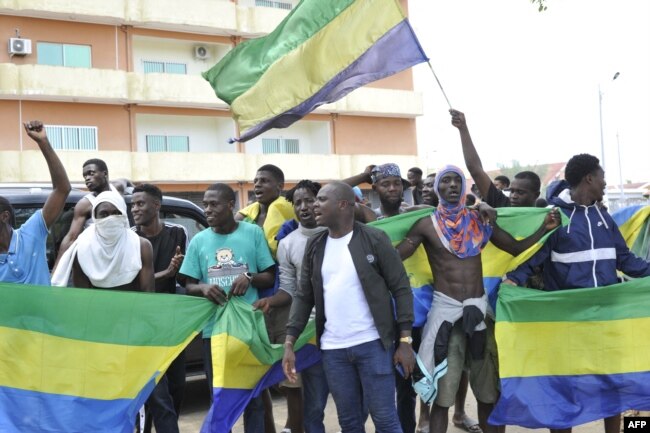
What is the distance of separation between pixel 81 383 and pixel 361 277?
1.95m

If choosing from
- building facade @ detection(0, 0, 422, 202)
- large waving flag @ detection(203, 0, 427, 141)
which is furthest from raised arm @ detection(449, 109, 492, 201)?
building facade @ detection(0, 0, 422, 202)

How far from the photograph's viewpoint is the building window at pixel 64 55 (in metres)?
26.5

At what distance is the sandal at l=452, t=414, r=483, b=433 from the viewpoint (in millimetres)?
6234

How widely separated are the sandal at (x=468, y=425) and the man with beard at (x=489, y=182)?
1.91 m

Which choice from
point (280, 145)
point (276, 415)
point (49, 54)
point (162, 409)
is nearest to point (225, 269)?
point (162, 409)

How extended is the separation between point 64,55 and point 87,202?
75.1 feet

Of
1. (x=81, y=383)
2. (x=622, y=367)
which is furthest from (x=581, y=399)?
(x=81, y=383)

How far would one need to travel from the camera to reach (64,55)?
2686 cm

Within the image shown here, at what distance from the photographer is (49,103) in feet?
86.9

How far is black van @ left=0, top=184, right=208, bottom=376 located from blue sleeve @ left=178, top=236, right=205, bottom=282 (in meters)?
1.78

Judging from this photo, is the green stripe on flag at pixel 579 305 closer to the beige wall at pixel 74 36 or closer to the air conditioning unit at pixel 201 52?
the beige wall at pixel 74 36

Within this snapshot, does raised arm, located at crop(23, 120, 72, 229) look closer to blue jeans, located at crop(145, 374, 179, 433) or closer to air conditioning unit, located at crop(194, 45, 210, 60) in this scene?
blue jeans, located at crop(145, 374, 179, 433)

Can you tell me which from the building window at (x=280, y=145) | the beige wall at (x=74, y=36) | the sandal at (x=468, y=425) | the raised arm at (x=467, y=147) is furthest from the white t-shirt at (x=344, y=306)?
the building window at (x=280, y=145)

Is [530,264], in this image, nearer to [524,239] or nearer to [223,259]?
[524,239]
